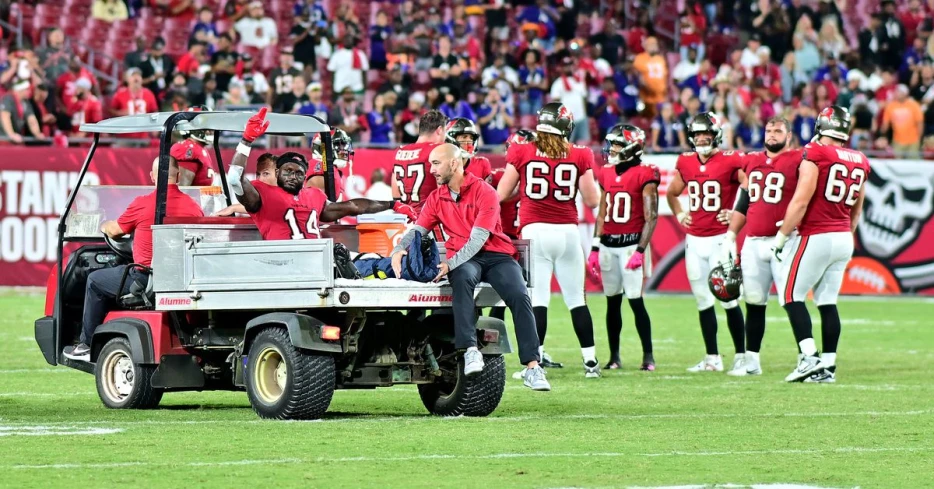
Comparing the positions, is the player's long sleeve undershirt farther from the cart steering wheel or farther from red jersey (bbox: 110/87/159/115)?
red jersey (bbox: 110/87/159/115)

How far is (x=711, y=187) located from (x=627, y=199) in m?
0.72

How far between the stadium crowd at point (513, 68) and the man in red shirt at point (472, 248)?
11495mm

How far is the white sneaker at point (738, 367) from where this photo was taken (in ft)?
42.7

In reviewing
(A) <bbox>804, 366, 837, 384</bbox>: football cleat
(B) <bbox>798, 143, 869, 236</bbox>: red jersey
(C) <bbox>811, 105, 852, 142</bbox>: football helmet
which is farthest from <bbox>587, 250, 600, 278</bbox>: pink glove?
(C) <bbox>811, 105, 852, 142</bbox>: football helmet

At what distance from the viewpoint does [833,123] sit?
1211cm

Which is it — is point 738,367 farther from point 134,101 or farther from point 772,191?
point 134,101

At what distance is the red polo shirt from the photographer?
9.63 metres

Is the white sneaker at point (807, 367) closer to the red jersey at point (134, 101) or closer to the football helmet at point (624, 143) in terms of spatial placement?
the football helmet at point (624, 143)

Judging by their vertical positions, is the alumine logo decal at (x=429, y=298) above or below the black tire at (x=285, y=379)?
above

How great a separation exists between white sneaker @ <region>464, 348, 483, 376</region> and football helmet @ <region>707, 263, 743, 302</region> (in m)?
4.26

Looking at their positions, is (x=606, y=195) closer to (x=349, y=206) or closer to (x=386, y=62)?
(x=349, y=206)

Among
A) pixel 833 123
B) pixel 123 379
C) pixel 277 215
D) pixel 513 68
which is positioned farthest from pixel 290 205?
pixel 513 68

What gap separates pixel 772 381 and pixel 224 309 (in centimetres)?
483

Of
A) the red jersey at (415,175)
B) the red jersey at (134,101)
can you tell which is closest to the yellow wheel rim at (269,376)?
the red jersey at (415,175)
